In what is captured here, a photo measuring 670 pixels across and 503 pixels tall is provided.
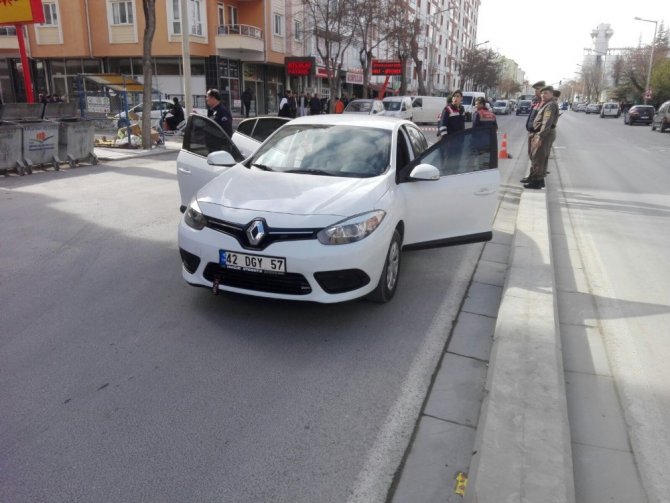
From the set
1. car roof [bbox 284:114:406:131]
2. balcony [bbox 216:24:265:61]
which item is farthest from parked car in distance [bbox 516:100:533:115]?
car roof [bbox 284:114:406:131]

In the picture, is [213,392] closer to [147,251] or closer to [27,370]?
[27,370]

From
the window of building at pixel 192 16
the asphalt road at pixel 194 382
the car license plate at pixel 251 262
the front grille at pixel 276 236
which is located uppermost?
the window of building at pixel 192 16

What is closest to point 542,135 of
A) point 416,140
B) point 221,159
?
point 416,140

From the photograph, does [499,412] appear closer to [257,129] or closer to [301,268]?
[301,268]

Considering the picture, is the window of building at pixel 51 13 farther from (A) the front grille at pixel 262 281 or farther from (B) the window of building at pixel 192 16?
(A) the front grille at pixel 262 281

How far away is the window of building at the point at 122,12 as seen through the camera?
33156 mm

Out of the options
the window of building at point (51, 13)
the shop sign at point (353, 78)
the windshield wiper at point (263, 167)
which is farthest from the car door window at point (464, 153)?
the shop sign at point (353, 78)

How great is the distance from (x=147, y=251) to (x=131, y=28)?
31.9 meters

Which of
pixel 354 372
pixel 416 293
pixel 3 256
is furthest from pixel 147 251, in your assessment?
pixel 354 372

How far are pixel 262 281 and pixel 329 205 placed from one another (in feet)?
2.55

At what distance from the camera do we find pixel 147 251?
20.4 feet

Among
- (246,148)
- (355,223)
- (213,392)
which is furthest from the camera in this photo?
(246,148)

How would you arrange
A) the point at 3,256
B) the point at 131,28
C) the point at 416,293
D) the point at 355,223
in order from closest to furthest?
the point at 355,223, the point at 416,293, the point at 3,256, the point at 131,28

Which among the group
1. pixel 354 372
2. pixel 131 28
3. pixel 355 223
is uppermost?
pixel 131 28
